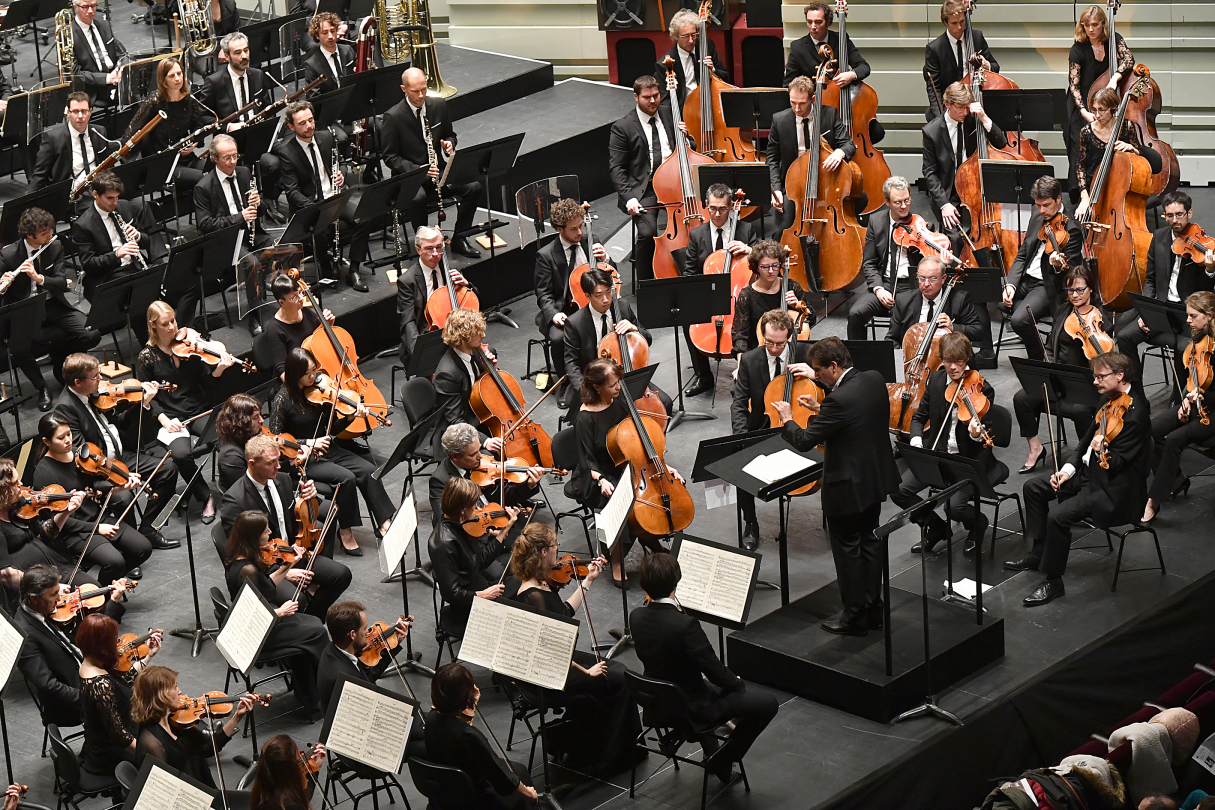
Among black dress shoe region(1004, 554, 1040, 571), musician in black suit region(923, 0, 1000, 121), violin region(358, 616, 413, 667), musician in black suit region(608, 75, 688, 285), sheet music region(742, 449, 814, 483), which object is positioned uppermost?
musician in black suit region(923, 0, 1000, 121)

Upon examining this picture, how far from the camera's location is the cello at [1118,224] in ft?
35.2

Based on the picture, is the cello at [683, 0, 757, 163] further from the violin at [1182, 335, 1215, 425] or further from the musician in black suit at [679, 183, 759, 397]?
the violin at [1182, 335, 1215, 425]

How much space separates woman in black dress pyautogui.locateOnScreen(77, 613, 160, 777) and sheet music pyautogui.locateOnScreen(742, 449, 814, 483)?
290 centimetres

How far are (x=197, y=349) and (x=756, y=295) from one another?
350cm

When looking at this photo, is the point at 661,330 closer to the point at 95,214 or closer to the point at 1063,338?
the point at 1063,338

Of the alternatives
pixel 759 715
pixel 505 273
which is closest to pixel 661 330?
pixel 505 273

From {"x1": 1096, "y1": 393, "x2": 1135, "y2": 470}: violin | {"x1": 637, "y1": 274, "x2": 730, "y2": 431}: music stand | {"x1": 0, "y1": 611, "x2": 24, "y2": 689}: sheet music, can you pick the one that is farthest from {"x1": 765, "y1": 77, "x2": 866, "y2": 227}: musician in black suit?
{"x1": 0, "y1": 611, "x2": 24, "y2": 689}: sheet music

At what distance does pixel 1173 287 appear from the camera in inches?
418

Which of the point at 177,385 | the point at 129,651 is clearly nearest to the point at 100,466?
the point at 177,385

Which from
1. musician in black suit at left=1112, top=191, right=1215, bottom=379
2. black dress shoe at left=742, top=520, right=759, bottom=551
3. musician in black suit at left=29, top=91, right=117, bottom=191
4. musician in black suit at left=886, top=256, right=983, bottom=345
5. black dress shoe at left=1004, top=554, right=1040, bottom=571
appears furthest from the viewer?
musician in black suit at left=29, top=91, right=117, bottom=191

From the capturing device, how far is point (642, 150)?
1216 cm

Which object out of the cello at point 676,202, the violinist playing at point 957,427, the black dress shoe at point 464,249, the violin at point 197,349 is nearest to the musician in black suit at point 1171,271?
the violinist playing at point 957,427

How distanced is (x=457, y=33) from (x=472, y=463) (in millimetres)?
8370

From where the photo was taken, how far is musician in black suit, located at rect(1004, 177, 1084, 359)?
10.8 metres
